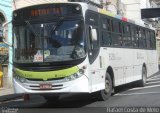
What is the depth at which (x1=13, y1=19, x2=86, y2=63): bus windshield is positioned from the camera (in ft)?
41.5

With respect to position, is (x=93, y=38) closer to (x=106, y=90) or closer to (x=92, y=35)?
(x=92, y=35)

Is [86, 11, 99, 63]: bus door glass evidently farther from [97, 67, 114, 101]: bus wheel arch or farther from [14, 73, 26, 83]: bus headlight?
[14, 73, 26, 83]: bus headlight

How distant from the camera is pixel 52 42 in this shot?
12773 millimetres

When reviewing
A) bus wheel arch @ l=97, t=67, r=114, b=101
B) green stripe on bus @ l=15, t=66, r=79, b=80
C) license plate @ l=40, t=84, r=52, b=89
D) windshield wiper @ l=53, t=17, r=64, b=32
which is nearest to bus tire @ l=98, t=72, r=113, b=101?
bus wheel arch @ l=97, t=67, r=114, b=101

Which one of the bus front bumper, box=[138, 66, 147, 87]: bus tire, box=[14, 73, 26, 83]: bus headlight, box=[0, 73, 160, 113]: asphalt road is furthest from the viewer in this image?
box=[138, 66, 147, 87]: bus tire

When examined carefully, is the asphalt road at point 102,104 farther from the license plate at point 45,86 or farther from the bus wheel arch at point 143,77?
the bus wheel arch at point 143,77

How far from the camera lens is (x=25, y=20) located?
13.4 meters

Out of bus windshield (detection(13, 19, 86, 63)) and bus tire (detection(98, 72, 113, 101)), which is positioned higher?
bus windshield (detection(13, 19, 86, 63))

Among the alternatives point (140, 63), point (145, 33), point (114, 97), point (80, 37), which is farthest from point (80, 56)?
point (145, 33)

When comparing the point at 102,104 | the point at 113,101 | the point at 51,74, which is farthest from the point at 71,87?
the point at 113,101

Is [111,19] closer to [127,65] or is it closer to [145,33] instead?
[127,65]

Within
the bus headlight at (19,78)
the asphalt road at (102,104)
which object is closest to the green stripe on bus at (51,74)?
the bus headlight at (19,78)

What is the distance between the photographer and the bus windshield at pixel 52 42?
12.6 meters

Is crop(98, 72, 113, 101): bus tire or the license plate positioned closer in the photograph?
the license plate
